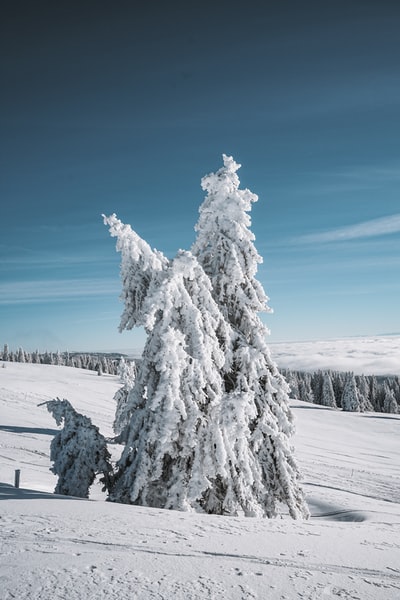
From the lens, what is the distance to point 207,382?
12.4 meters

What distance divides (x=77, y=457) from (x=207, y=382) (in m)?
4.21

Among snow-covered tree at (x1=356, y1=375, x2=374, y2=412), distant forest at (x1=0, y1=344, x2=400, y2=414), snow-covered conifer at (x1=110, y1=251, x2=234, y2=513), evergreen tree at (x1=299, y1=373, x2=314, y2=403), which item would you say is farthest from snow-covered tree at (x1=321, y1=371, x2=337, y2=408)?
snow-covered conifer at (x1=110, y1=251, x2=234, y2=513)

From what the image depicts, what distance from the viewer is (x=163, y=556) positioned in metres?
6.01

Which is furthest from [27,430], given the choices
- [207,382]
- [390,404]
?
[390,404]

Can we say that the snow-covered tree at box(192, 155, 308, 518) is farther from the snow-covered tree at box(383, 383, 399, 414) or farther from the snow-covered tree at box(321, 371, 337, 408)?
the snow-covered tree at box(383, 383, 399, 414)

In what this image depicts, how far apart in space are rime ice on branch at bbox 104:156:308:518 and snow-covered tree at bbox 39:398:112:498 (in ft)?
2.22

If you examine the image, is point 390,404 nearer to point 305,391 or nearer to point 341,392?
point 341,392

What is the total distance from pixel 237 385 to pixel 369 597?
28.9ft

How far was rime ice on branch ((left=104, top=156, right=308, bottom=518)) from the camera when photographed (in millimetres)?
11289

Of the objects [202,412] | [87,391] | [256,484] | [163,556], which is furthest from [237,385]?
[87,391]

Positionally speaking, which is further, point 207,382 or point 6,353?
point 6,353

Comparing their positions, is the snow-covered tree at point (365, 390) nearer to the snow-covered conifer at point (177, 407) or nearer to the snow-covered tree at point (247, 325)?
the snow-covered tree at point (247, 325)

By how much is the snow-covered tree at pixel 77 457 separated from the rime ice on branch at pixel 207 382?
2.22 ft

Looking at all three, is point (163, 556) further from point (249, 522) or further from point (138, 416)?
point (138, 416)
